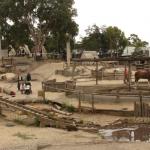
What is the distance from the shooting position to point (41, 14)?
203 ft

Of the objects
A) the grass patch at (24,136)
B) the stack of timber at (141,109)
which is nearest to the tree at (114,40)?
the stack of timber at (141,109)

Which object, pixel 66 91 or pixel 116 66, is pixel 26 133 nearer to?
pixel 66 91

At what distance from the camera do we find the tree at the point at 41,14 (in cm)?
6134

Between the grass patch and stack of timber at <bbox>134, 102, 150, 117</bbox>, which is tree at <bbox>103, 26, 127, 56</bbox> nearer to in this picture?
stack of timber at <bbox>134, 102, 150, 117</bbox>

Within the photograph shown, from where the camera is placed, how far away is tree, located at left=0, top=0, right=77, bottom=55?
201ft

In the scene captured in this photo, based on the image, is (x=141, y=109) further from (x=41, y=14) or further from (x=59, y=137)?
(x=41, y=14)

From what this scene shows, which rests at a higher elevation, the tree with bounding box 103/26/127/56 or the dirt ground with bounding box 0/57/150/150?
the tree with bounding box 103/26/127/56

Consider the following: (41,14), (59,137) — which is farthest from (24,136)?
(41,14)

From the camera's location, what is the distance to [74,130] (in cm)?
1816

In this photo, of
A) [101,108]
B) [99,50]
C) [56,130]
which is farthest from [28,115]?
[99,50]

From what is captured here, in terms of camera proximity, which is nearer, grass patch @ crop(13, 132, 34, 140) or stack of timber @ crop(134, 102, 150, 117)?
grass patch @ crop(13, 132, 34, 140)

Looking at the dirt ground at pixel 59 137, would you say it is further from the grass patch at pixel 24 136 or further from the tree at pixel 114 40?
the tree at pixel 114 40

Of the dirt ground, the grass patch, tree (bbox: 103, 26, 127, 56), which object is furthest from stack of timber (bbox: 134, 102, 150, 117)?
tree (bbox: 103, 26, 127, 56)

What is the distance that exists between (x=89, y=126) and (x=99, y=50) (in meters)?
77.1
